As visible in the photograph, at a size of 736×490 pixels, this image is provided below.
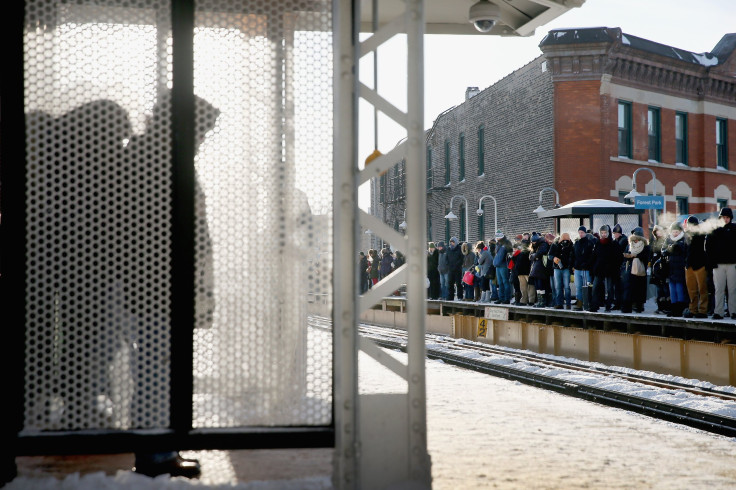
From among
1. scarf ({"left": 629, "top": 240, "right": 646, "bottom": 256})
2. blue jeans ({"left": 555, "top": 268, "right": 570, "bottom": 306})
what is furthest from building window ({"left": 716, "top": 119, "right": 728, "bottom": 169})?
scarf ({"left": 629, "top": 240, "right": 646, "bottom": 256})

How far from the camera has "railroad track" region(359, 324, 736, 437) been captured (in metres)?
8.48

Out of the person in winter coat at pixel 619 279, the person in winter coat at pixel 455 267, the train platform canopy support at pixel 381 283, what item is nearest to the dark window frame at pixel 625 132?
the person in winter coat at pixel 455 267

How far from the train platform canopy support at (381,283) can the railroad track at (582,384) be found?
4.43 meters

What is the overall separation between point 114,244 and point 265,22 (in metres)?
1.52

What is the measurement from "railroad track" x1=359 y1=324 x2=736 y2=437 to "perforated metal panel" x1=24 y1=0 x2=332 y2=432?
5.14m

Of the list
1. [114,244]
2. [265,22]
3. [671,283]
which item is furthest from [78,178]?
[671,283]

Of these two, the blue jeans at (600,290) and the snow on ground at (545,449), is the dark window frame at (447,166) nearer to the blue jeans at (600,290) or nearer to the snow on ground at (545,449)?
the blue jeans at (600,290)

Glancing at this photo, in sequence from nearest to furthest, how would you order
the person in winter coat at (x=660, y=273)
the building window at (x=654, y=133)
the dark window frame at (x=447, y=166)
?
the person in winter coat at (x=660, y=273) < the building window at (x=654, y=133) < the dark window frame at (x=447, y=166)

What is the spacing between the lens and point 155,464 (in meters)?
4.98

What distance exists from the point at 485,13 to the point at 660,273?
1007 cm

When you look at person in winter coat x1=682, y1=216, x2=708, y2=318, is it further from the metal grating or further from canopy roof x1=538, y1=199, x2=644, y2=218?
the metal grating

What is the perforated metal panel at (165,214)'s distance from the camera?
4508 mm

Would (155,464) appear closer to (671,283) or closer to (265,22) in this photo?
(265,22)

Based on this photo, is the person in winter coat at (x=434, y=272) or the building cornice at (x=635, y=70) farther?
the building cornice at (x=635, y=70)
